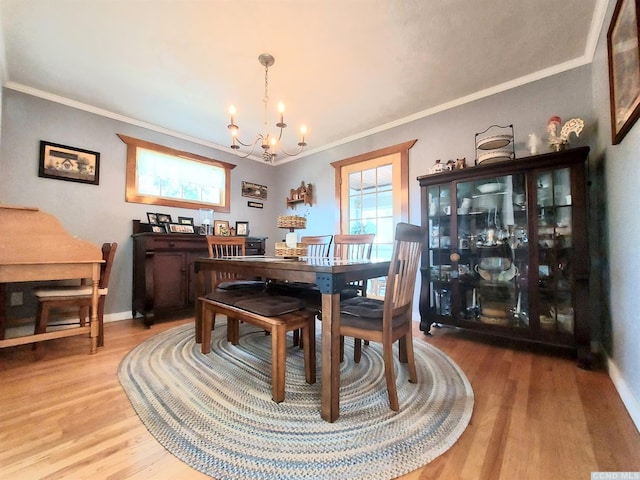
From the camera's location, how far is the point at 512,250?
2.23 m

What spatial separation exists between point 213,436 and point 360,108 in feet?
10.0

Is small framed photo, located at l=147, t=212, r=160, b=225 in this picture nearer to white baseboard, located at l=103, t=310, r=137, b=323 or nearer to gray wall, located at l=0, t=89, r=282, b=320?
gray wall, located at l=0, t=89, r=282, b=320

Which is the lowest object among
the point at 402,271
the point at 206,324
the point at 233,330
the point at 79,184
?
the point at 233,330

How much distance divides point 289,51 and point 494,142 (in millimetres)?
1951

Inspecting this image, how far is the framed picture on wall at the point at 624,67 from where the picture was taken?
122 cm

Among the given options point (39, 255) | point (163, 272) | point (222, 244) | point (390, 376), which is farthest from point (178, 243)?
point (390, 376)

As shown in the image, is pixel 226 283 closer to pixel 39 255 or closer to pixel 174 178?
pixel 39 255

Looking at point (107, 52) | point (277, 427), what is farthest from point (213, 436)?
point (107, 52)

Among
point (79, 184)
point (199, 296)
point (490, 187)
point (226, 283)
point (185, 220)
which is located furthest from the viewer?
point (185, 220)

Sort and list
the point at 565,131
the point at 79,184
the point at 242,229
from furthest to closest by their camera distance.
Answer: the point at 242,229 → the point at 79,184 → the point at 565,131

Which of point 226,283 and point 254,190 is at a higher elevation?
point 254,190

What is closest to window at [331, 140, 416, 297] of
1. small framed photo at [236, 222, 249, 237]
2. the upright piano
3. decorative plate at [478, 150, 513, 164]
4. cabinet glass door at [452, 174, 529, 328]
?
cabinet glass door at [452, 174, 529, 328]

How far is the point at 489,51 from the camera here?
2.06 meters

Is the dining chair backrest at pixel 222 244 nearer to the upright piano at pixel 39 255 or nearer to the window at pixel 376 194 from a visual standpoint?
the upright piano at pixel 39 255
